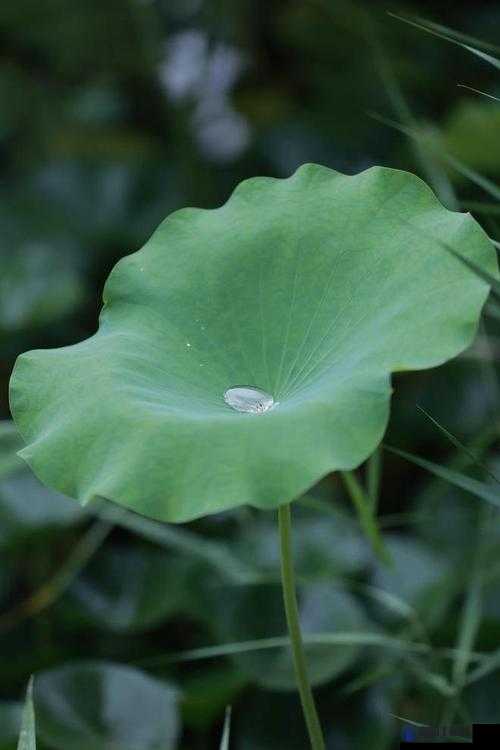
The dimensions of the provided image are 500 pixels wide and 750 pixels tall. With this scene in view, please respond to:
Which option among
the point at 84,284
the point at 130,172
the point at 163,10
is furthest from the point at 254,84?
the point at 84,284

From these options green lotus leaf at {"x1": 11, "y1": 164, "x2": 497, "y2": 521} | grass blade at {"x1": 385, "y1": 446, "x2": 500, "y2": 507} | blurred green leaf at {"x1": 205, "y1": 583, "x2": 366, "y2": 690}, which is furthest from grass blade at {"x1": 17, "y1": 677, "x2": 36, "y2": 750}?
blurred green leaf at {"x1": 205, "y1": 583, "x2": 366, "y2": 690}

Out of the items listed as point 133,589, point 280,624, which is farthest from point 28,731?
point 133,589

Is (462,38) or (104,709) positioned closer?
(462,38)

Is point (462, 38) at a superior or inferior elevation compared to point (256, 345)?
superior

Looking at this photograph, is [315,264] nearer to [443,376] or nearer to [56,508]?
[56,508]

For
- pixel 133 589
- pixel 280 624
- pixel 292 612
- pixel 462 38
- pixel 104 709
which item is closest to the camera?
pixel 292 612

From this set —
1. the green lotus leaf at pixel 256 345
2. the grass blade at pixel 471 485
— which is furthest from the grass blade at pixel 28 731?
the grass blade at pixel 471 485

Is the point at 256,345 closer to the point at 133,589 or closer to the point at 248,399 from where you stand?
the point at 248,399

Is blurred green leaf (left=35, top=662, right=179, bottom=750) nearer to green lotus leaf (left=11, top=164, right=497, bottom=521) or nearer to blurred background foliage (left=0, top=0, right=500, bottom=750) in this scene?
blurred background foliage (left=0, top=0, right=500, bottom=750)
